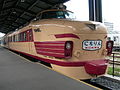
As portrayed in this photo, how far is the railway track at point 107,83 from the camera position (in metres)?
4.67

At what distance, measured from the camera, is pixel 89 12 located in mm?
8953

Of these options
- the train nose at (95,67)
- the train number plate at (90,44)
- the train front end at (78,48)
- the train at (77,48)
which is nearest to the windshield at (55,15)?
the train at (77,48)

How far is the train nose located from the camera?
4.34 meters

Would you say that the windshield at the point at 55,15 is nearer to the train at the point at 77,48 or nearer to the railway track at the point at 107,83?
the train at the point at 77,48

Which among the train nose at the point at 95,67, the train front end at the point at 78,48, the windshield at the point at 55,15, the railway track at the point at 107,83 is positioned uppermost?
the windshield at the point at 55,15

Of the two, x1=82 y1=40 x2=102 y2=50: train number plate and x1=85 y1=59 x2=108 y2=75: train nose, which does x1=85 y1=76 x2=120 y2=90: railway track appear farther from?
x1=82 y1=40 x2=102 y2=50: train number plate

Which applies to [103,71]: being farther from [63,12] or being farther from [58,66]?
[63,12]

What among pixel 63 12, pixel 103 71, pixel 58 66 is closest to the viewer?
pixel 103 71

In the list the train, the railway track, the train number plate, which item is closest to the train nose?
the train

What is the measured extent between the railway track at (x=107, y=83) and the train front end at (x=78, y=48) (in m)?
0.51

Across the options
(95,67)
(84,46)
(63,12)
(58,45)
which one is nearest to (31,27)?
(63,12)

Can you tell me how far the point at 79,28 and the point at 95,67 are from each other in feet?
3.73

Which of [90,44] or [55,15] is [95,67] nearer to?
[90,44]

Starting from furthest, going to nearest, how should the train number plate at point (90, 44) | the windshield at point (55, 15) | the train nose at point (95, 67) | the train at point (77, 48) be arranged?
the windshield at point (55, 15)
the train number plate at point (90, 44)
the train at point (77, 48)
the train nose at point (95, 67)
